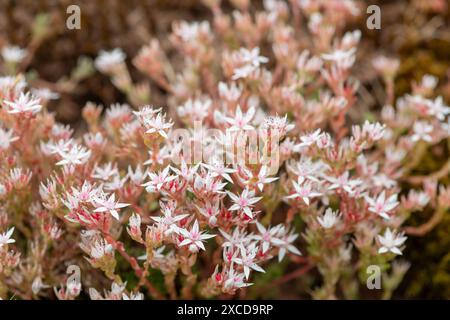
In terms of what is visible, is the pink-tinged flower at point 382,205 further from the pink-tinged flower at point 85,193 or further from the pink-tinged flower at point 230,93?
the pink-tinged flower at point 85,193

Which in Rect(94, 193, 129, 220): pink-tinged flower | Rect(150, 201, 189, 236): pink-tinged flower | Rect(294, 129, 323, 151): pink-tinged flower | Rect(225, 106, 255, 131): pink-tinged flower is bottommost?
Rect(150, 201, 189, 236): pink-tinged flower

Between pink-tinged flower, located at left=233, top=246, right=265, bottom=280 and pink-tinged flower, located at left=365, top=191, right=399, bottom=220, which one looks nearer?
pink-tinged flower, located at left=233, top=246, right=265, bottom=280

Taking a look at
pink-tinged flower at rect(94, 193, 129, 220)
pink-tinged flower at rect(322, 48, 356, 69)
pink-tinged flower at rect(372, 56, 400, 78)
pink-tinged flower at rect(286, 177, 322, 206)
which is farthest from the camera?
pink-tinged flower at rect(372, 56, 400, 78)

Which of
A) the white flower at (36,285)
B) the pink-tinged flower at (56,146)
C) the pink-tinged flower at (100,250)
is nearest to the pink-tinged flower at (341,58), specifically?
the pink-tinged flower at (56,146)

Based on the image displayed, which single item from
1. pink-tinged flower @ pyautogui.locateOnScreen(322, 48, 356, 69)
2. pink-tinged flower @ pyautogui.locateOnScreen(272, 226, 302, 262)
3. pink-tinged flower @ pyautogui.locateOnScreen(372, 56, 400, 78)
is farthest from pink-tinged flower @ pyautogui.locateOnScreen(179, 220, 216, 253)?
pink-tinged flower @ pyautogui.locateOnScreen(372, 56, 400, 78)

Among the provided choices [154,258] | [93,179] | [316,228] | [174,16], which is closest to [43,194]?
[93,179]

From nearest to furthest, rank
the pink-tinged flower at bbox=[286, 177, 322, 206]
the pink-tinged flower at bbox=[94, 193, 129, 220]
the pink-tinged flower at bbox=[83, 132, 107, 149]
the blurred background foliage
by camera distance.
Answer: the pink-tinged flower at bbox=[94, 193, 129, 220] → the pink-tinged flower at bbox=[286, 177, 322, 206] → the pink-tinged flower at bbox=[83, 132, 107, 149] → the blurred background foliage

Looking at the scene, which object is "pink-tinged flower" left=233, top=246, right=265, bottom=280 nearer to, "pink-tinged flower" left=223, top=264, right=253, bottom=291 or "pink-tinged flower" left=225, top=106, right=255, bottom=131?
"pink-tinged flower" left=223, top=264, right=253, bottom=291
